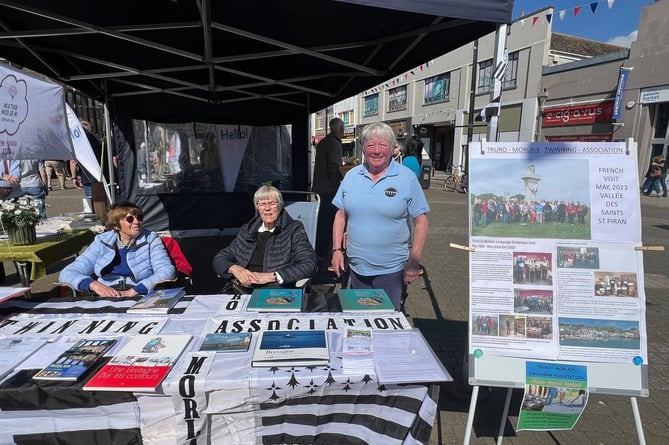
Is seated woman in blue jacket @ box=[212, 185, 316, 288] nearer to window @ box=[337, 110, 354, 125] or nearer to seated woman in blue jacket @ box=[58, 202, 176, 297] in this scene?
seated woman in blue jacket @ box=[58, 202, 176, 297]

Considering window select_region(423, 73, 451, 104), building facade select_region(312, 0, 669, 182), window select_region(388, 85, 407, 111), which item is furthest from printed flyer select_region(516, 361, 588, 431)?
window select_region(388, 85, 407, 111)

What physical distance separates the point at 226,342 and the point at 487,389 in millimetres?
1943

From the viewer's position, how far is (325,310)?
1.92 m

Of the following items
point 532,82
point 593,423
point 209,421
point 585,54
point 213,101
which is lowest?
point 593,423

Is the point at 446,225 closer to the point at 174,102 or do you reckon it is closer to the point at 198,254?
the point at 198,254

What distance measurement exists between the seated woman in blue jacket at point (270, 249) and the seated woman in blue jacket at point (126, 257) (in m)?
0.41

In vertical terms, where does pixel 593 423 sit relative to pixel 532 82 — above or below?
below

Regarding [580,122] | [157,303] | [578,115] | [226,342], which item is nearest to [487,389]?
[226,342]

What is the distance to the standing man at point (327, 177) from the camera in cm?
479

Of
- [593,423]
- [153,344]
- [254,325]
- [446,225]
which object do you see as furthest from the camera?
[446,225]

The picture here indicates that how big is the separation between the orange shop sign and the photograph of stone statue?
1746cm

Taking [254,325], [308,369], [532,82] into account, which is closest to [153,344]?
[254,325]

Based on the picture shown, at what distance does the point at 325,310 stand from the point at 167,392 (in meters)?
0.84

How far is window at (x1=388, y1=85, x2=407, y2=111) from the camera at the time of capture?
1107 inches
